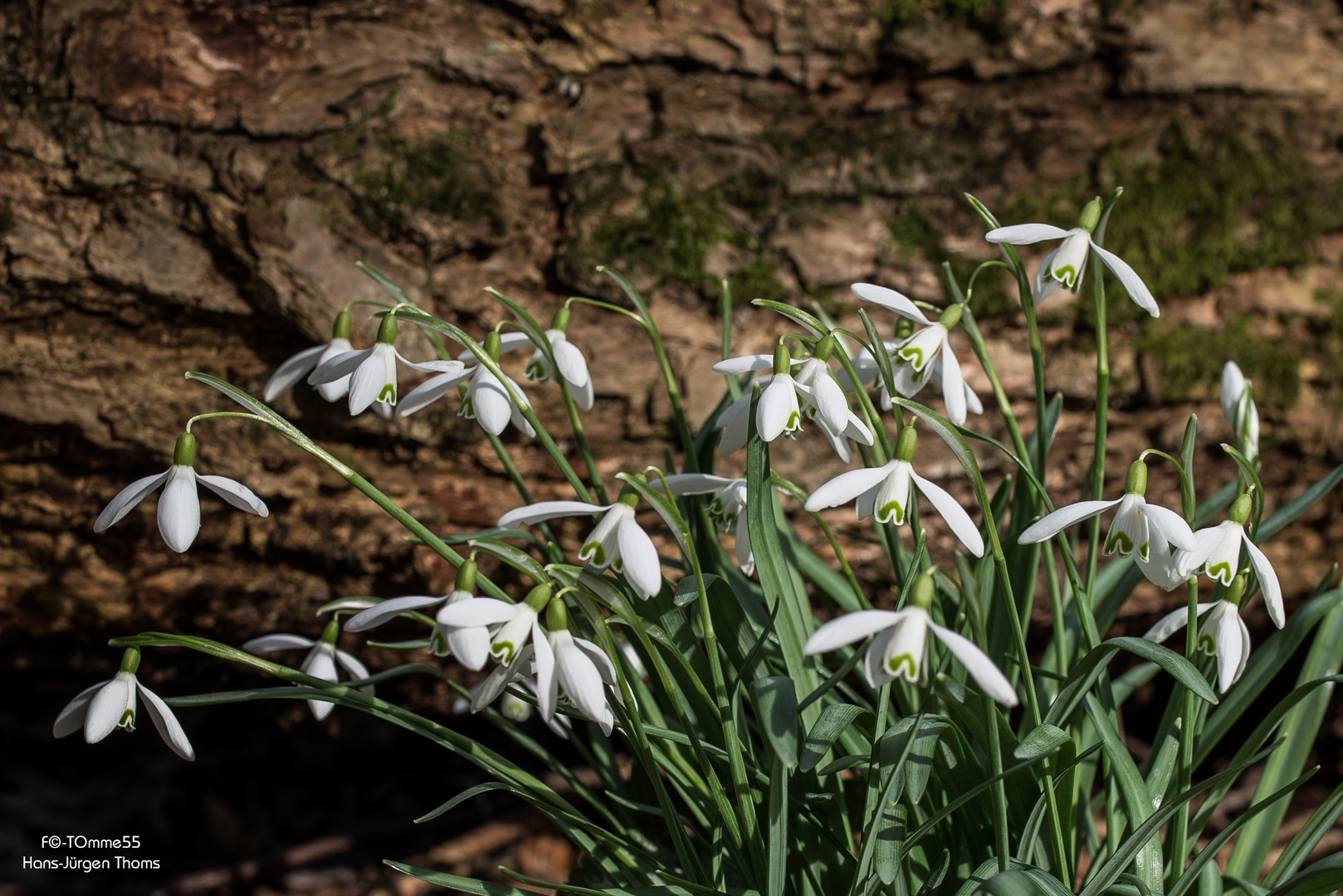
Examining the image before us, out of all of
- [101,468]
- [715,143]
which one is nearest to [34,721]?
[101,468]

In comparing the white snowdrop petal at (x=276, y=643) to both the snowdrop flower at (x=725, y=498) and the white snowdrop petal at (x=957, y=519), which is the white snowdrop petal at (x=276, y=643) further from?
the white snowdrop petal at (x=957, y=519)

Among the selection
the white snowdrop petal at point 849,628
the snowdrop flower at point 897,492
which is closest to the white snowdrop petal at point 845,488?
the snowdrop flower at point 897,492

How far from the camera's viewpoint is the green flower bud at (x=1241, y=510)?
85 cm

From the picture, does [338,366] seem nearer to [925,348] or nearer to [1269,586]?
[925,348]

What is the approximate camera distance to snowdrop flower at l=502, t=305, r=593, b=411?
3.43 ft

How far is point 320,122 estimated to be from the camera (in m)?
1.60

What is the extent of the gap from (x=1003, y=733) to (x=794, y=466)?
0.82 m

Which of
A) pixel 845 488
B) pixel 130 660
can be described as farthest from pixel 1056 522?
pixel 130 660

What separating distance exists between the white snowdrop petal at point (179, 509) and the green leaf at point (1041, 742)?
2.65 feet

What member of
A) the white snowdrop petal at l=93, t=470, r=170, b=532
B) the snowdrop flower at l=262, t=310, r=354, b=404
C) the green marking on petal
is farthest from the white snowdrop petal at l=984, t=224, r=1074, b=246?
the white snowdrop petal at l=93, t=470, r=170, b=532

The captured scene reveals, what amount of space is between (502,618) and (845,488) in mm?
332

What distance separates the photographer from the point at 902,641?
666mm

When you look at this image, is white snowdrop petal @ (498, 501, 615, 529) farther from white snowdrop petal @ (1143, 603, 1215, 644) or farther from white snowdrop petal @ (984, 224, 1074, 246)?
white snowdrop petal @ (1143, 603, 1215, 644)

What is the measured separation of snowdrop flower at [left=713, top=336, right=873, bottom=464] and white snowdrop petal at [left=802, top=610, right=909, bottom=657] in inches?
7.3
